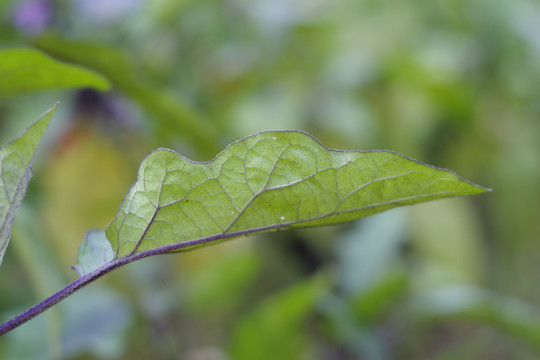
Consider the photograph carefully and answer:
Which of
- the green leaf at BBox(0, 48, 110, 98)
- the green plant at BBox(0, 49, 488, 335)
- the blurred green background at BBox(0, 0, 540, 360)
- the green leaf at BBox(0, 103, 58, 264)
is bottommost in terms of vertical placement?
the blurred green background at BBox(0, 0, 540, 360)

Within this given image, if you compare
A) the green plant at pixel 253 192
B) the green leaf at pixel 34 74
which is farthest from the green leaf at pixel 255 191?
the green leaf at pixel 34 74

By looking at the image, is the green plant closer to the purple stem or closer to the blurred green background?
the purple stem

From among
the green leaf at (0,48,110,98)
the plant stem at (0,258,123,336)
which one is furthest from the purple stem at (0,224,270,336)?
the green leaf at (0,48,110,98)

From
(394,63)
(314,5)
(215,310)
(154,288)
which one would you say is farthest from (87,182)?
(314,5)

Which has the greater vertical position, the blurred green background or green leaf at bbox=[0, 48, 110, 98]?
green leaf at bbox=[0, 48, 110, 98]

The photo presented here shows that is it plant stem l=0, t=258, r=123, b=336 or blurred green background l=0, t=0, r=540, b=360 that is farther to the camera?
blurred green background l=0, t=0, r=540, b=360

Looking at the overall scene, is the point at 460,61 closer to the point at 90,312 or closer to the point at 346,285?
the point at 346,285

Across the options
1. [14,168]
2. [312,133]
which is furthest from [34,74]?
[312,133]
